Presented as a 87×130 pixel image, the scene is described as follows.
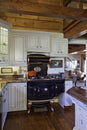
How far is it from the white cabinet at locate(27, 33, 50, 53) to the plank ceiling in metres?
0.37

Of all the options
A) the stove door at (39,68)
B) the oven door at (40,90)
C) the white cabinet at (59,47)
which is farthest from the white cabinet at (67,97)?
the white cabinet at (59,47)

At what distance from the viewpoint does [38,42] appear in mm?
4246

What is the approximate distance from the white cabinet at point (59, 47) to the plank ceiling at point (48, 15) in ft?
0.75

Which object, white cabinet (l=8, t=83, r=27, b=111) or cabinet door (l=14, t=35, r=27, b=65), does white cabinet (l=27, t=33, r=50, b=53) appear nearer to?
cabinet door (l=14, t=35, r=27, b=65)

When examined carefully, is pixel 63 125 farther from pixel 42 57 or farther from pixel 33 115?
pixel 42 57

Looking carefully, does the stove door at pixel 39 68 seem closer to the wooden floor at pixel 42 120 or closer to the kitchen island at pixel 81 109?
the wooden floor at pixel 42 120

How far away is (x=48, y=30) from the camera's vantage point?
459 cm

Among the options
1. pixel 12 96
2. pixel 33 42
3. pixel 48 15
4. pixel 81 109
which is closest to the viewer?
pixel 81 109

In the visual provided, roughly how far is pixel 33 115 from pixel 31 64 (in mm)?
1520

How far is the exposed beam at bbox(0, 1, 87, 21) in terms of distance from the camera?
2.53 metres

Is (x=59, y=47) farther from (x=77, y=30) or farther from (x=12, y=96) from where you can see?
(x=12, y=96)

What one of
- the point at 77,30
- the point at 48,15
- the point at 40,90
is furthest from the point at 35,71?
the point at 48,15

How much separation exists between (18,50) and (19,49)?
0.14ft

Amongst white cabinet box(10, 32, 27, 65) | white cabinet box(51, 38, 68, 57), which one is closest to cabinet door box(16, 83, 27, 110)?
white cabinet box(10, 32, 27, 65)
